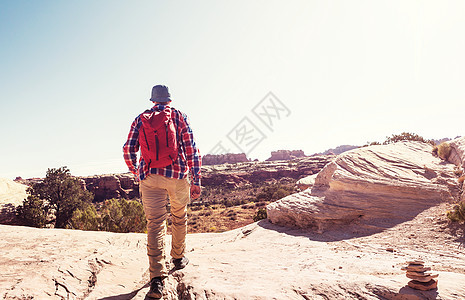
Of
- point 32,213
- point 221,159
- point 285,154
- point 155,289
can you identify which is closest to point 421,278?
point 155,289

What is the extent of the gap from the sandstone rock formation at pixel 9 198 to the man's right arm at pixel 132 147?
55.2ft

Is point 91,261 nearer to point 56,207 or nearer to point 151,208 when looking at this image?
point 151,208

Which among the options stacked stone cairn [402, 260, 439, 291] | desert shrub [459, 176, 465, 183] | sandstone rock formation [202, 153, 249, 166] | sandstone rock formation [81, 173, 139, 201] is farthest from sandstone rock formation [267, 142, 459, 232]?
sandstone rock formation [202, 153, 249, 166]

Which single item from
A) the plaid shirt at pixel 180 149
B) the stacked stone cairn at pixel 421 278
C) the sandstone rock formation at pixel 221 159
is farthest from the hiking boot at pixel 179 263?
the sandstone rock formation at pixel 221 159

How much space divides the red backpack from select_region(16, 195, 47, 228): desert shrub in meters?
16.4

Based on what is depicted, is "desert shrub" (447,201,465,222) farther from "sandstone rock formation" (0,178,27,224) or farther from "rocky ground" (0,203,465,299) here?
"sandstone rock formation" (0,178,27,224)

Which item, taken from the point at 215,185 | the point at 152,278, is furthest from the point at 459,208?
the point at 215,185

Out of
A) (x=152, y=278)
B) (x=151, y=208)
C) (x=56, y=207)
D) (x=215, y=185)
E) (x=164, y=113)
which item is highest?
(x=164, y=113)

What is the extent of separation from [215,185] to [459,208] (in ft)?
181

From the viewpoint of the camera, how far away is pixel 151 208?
3094mm

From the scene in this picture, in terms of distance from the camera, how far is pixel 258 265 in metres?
3.82

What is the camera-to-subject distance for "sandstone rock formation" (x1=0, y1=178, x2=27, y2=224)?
15.0 meters

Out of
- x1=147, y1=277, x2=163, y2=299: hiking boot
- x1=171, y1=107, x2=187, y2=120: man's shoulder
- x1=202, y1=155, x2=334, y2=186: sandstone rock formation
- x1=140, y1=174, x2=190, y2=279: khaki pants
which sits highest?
x1=171, y1=107, x2=187, y2=120: man's shoulder

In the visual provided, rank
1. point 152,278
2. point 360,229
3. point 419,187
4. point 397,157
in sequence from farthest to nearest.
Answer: point 397,157, point 419,187, point 360,229, point 152,278
